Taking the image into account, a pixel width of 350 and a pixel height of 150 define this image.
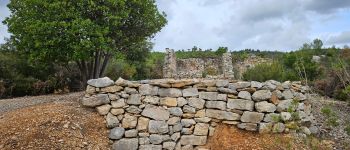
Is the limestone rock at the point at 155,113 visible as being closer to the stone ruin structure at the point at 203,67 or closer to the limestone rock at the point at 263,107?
the limestone rock at the point at 263,107

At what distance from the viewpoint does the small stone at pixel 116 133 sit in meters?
8.65

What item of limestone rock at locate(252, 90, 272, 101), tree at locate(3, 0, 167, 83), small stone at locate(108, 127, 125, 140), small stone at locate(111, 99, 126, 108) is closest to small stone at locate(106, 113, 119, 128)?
small stone at locate(108, 127, 125, 140)

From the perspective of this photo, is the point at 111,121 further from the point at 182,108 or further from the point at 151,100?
the point at 182,108

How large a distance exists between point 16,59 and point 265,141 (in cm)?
1054

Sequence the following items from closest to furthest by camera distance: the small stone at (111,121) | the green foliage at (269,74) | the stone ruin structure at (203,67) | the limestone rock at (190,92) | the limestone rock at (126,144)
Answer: the limestone rock at (126,144), the small stone at (111,121), the limestone rock at (190,92), the green foliage at (269,74), the stone ruin structure at (203,67)

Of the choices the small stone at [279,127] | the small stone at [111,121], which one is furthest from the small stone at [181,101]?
the small stone at [279,127]

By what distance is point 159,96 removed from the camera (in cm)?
920

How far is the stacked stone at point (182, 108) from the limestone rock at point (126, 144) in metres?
0.08

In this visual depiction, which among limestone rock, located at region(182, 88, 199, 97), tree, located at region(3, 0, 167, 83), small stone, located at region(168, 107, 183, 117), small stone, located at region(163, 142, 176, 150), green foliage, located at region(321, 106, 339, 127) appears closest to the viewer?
green foliage, located at region(321, 106, 339, 127)

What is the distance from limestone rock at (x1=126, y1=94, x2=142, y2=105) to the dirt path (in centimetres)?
74

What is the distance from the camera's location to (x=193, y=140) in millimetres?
9078

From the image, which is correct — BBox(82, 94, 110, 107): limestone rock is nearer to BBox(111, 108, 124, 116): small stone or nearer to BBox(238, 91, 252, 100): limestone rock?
BBox(111, 108, 124, 116): small stone

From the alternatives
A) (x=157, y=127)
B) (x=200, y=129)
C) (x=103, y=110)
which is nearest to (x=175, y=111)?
(x=157, y=127)

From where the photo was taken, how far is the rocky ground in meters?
7.70
